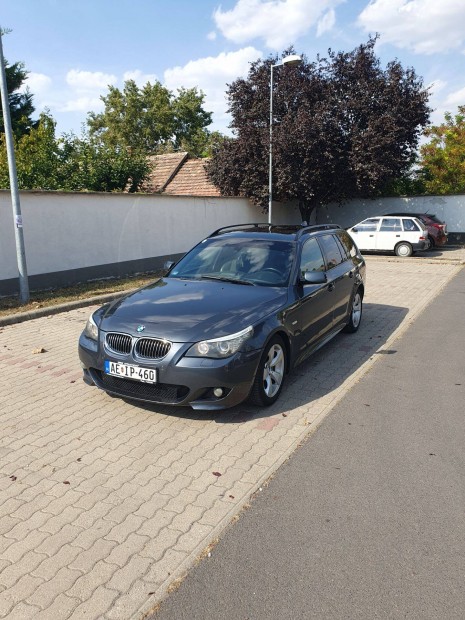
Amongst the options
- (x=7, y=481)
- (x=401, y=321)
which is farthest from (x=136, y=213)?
(x=7, y=481)

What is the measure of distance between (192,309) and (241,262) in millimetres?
1329

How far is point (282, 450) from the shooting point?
3943 millimetres

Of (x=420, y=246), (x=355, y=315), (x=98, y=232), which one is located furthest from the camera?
(x=420, y=246)

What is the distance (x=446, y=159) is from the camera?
24.8 meters

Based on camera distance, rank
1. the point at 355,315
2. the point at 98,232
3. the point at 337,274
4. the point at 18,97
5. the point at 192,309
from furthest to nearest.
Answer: the point at 18,97, the point at 98,232, the point at 355,315, the point at 337,274, the point at 192,309

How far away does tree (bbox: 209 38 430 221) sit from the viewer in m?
20.2

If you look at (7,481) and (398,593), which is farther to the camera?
(7,481)

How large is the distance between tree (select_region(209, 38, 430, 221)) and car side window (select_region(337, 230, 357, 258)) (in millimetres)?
12955

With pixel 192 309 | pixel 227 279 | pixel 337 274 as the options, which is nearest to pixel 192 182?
pixel 337 274

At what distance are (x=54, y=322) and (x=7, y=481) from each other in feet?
17.3

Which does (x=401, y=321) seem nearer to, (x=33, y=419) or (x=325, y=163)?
(x=33, y=419)

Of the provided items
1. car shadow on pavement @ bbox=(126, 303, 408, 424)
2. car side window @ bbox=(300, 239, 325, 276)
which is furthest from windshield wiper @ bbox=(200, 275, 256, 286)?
car shadow on pavement @ bbox=(126, 303, 408, 424)

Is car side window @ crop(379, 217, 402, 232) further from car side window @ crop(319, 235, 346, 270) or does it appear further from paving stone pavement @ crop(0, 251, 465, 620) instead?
paving stone pavement @ crop(0, 251, 465, 620)

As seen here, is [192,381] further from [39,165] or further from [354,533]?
[39,165]
